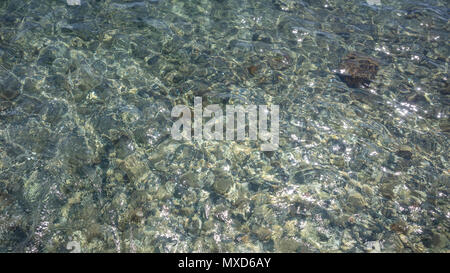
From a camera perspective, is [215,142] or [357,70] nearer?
[215,142]

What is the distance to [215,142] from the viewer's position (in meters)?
4.54

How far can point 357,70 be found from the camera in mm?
5684

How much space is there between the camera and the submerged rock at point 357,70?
5523 mm

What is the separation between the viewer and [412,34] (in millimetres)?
6434

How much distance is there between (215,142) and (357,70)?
300 cm

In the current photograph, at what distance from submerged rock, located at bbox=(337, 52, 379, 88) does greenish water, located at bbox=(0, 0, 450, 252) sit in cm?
14

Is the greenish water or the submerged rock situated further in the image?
the submerged rock

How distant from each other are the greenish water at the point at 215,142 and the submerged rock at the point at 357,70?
135mm

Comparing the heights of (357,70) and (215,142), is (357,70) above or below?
above

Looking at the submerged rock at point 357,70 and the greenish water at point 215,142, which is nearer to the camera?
the greenish water at point 215,142

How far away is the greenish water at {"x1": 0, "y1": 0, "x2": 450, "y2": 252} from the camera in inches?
148

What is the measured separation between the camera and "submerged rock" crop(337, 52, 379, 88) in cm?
552
